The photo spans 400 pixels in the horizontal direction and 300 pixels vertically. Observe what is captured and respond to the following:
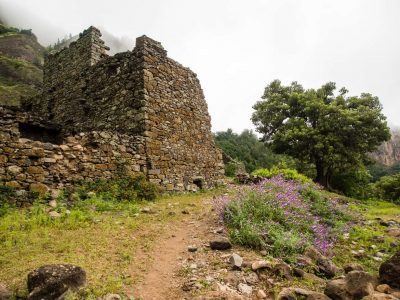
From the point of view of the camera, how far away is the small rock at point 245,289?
3.98 meters

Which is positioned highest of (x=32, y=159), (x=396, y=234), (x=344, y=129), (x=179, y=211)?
(x=344, y=129)

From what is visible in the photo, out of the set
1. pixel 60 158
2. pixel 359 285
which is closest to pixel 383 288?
pixel 359 285

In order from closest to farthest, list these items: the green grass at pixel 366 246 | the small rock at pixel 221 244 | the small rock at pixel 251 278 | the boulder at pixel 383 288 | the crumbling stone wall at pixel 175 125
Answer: the boulder at pixel 383 288
the small rock at pixel 251 278
the small rock at pixel 221 244
the green grass at pixel 366 246
the crumbling stone wall at pixel 175 125

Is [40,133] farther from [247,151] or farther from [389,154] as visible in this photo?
[389,154]

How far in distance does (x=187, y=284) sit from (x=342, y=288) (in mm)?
1945

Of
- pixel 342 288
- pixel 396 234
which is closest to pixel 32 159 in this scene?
pixel 342 288

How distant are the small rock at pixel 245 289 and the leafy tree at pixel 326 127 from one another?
1744 cm

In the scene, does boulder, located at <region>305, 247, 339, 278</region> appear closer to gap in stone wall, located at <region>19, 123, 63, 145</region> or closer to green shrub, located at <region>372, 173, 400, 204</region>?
gap in stone wall, located at <region>19, 123, 63, 145</region>

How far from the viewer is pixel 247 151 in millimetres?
44406

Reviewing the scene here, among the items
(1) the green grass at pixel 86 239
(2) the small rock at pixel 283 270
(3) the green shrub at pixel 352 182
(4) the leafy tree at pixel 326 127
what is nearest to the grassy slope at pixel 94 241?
(1) the green grass at pixel 86 239

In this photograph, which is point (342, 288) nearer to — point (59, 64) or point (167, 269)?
point (167, 269)

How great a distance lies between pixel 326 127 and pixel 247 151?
2366cm

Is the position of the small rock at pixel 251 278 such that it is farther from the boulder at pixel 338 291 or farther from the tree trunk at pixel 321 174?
the tree trunk at pixel 321 174

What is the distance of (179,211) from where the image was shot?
26.8 ft
